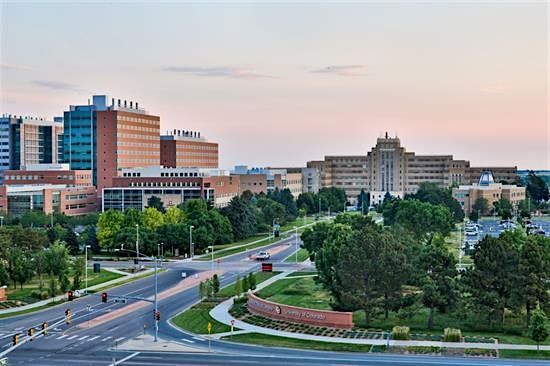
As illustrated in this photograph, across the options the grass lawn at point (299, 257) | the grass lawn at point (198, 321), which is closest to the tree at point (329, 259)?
the grass lawn at point (198, 321)

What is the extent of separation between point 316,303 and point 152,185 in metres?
106

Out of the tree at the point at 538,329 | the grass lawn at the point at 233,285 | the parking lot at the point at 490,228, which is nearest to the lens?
the tree at the point at 538,329

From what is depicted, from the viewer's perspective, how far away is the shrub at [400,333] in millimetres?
60781

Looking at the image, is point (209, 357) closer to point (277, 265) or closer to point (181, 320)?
point (181, 320)

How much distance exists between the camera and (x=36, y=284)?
95.2 meters

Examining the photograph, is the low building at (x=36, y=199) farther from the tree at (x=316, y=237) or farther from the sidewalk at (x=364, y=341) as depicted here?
the sidewalk at (x=364, y=341)

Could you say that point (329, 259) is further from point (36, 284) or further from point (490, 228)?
point (490, 228)

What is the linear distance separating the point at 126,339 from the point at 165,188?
113 metres

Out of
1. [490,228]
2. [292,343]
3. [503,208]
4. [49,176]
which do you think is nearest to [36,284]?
[292,343]

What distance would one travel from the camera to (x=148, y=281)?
97312mm

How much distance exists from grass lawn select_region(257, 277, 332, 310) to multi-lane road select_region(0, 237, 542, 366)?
8.56 m

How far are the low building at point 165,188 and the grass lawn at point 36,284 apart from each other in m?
63.9

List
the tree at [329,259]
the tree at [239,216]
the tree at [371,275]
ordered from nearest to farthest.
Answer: the tree at [371,275]
the tree at [329,259]
the tree at [239,216]

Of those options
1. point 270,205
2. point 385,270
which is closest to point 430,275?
point 385,270
